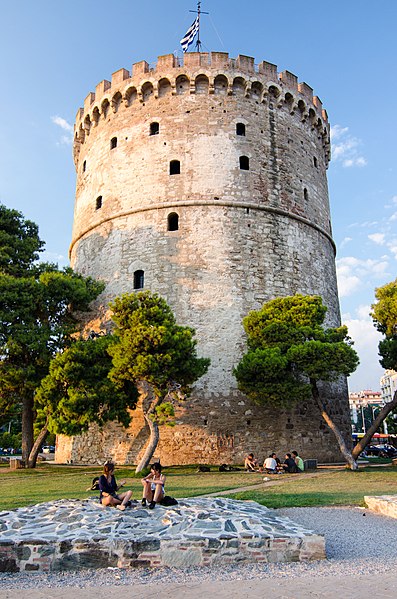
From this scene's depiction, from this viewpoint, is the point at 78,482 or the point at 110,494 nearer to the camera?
the point at 110,494

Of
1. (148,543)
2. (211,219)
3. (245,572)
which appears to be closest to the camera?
(245,572)

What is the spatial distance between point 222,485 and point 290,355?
180 inches

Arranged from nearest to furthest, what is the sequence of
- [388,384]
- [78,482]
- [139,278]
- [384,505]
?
[384,505] < [78,482] < [139,278] < [388,384]

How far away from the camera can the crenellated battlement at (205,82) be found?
1802 centimetres

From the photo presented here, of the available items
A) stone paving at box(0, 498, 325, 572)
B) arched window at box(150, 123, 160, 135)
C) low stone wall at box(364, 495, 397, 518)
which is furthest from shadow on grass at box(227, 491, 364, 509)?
arched window at box(150, 123, 160, 135)

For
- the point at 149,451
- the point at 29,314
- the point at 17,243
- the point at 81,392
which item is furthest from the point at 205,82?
the point at 149,451

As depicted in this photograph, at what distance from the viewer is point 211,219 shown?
657 inches

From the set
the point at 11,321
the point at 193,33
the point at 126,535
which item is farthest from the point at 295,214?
the point at 126,535

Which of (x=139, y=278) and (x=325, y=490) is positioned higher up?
(x=139, y=278)

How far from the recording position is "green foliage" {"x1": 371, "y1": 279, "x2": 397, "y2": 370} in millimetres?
14344

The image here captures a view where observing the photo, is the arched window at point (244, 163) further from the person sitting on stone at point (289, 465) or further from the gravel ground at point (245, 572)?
the gravel ground at point (245, 572)

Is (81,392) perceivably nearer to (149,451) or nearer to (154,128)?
(149,451)

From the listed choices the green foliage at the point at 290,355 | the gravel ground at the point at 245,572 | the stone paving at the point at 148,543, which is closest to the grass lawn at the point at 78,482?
the green foliage at the point at 290,355

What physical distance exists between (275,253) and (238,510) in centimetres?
1228
